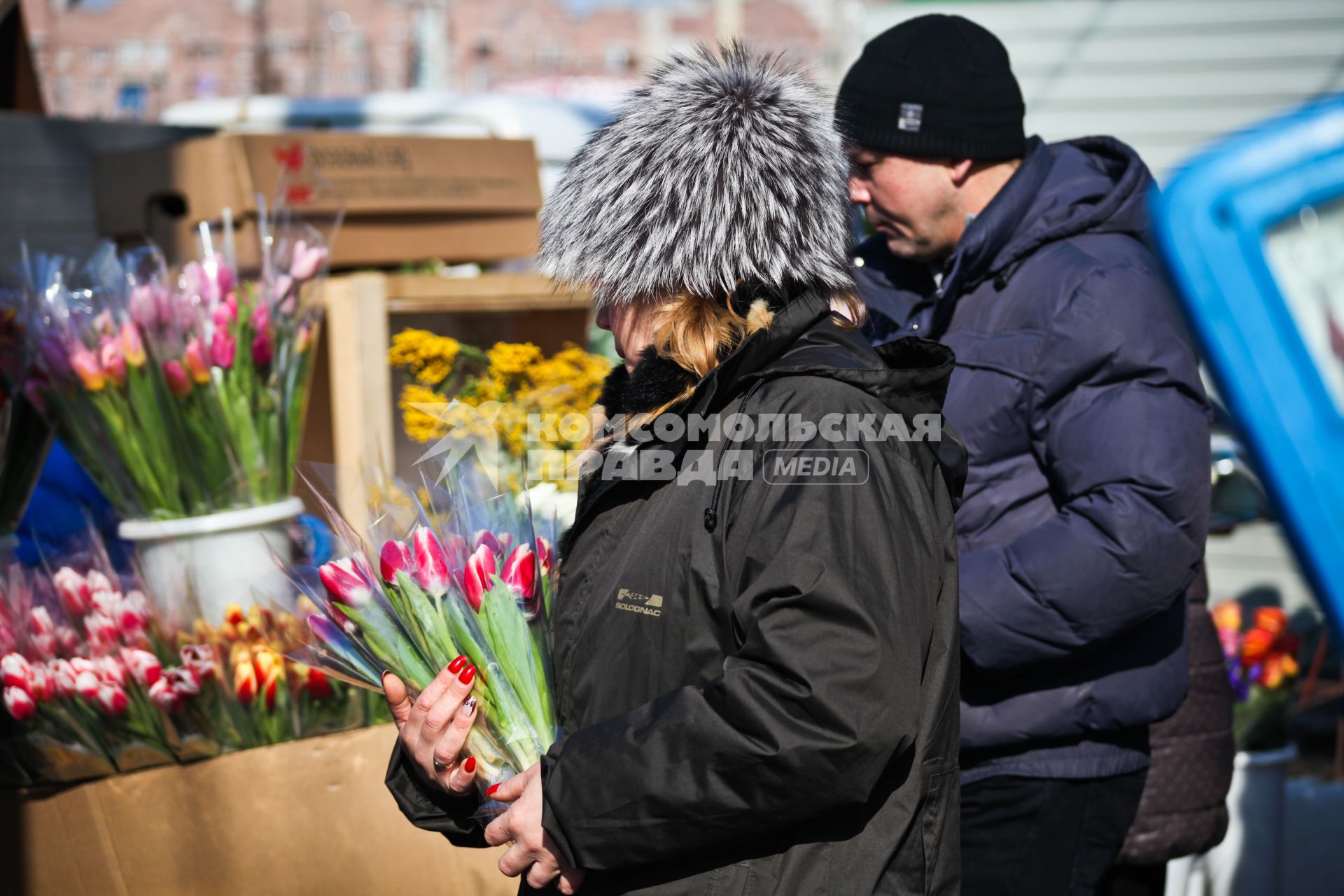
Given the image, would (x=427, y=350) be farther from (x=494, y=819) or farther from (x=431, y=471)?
(x=494, y=819)

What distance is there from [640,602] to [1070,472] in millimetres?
799

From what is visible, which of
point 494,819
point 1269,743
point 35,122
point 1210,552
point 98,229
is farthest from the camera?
point 1210,552

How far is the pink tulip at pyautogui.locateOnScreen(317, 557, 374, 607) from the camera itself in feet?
4.89

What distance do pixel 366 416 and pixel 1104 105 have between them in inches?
153

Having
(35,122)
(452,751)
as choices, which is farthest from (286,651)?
(35,122)

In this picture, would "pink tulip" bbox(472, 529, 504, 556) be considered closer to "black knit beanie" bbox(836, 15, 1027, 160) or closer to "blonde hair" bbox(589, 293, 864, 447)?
"blonde hair" bbox(589, 293, 864, 447)

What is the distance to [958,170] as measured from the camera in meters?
2.04

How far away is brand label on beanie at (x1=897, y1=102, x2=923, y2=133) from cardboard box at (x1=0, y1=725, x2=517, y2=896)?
1410 millimetres

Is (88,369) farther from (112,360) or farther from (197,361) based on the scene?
(197,361)

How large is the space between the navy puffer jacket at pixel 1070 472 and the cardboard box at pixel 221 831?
103 centimetres

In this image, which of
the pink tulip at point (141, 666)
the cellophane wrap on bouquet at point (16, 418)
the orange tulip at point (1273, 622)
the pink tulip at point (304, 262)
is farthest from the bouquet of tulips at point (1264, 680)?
the cellophane wrap on bouquet at point (16, 418)

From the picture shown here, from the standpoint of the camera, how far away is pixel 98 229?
10.7 ft

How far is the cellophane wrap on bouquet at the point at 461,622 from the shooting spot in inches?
57.9

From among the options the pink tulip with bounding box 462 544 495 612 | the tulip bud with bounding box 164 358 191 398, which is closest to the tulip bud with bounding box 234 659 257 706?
the tulip bud with bounding box 164 358 191 398
